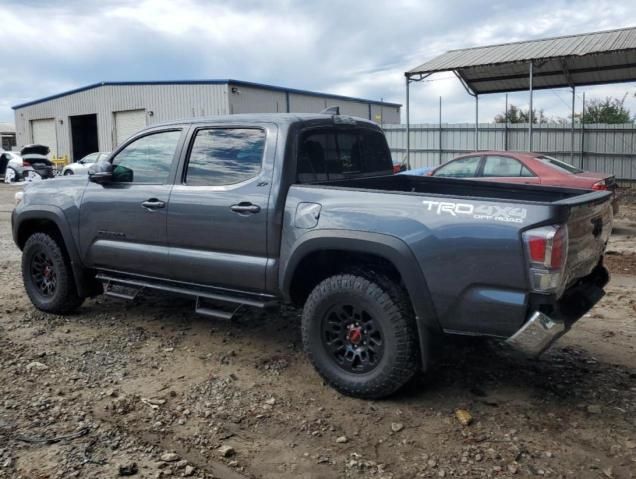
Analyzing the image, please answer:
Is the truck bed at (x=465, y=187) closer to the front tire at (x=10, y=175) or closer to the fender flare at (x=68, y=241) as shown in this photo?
the fender flare at (x=68, y=241)

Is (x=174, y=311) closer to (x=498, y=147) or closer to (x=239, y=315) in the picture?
(x=239, y=315)

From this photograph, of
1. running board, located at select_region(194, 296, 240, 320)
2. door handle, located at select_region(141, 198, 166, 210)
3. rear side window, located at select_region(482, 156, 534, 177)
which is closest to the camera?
running board, located at select_region(194, 296, 240, 320)

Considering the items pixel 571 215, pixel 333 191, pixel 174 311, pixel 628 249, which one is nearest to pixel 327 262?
pixel 333 191

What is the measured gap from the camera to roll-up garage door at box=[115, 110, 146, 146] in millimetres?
32844

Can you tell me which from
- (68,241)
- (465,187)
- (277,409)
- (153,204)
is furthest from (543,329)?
(68,241)

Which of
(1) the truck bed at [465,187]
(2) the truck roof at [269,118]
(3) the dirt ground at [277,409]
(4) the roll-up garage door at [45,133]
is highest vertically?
(4) the roll-up garage door at [45,133]

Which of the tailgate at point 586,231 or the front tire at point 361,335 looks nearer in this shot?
the tailgate at point 586,231

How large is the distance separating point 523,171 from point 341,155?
7404 mm

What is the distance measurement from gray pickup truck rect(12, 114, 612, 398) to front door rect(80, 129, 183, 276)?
0.01 meters

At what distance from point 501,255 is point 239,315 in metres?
3.30

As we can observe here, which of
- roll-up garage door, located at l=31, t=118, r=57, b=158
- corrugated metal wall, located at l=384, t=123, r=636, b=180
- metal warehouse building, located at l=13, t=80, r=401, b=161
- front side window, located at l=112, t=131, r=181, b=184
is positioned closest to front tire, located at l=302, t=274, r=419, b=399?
front side window, located at l=112, t=131, r=181, b=184

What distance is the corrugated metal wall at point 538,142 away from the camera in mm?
20359

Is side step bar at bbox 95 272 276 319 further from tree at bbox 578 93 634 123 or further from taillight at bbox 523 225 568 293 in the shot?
tree at bbox 578 93 634 123

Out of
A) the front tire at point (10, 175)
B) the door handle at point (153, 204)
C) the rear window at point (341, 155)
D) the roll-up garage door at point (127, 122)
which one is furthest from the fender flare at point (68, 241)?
the roll-up garage door at point (127, 122)
